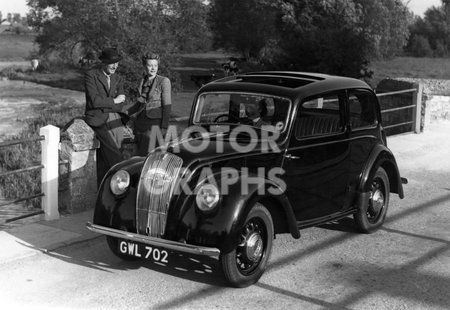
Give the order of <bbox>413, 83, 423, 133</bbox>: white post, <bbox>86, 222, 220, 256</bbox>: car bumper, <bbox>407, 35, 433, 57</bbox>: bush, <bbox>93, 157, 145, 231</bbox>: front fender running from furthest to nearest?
<bbox>407, 35, 433, 57</bbox>: bush, <bbox>413, 83, 423, 133</bbox>: white post, <bbox>93, 157, 145, 231</bbox>: front fender, <bbox>86, 222, 220, 256</bbox>: car bumper

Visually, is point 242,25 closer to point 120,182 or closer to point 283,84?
point 283,84

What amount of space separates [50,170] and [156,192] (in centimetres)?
248

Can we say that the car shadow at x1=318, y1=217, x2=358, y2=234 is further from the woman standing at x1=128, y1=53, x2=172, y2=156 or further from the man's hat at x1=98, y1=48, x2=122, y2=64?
the man's hat at x1=98, y1=48, x2=122, y2=64

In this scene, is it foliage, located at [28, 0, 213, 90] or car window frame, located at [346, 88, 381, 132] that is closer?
car window frame, located at [346, 88, 381, 132]

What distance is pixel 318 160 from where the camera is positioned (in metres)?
6.91

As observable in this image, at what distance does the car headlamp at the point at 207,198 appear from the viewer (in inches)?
223

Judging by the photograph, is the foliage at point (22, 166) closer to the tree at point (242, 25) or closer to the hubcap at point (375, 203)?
the hubcap at point (375, 203)

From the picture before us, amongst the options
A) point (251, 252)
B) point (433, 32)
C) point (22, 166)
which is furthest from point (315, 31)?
point (433, 32)

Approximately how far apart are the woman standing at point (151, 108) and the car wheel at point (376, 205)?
2.71 meters

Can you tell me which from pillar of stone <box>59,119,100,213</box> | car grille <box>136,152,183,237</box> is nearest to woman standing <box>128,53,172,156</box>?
pillar of stone <box>59,119,100,213</box>

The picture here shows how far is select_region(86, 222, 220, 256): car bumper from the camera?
548 centimetres

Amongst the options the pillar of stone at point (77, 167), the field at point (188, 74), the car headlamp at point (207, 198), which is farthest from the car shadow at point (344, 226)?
the field at point (188, 74)

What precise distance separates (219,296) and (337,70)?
25463 millimetres

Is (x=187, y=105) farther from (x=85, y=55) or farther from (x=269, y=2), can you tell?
(x=269, y=2)
